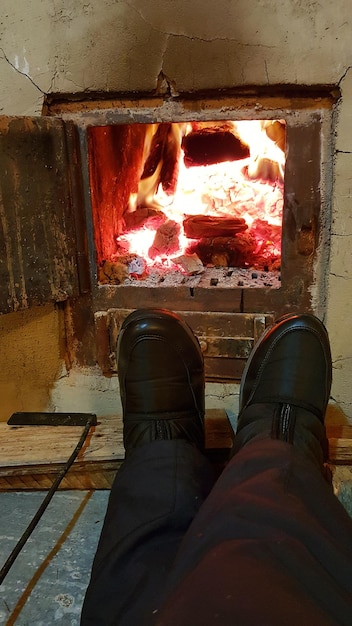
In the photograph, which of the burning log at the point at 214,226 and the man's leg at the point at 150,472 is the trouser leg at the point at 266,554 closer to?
the man's leg at the point at 150,472

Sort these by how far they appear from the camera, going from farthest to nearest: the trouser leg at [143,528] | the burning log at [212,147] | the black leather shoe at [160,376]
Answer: the burning log at [212,147]
the black leather shoe at [160,376]
the trouser leg at [143,528]

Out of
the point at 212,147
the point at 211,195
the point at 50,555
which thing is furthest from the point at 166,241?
the point at 50,555

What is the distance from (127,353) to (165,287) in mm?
237

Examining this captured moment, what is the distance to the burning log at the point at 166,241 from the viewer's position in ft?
5.11

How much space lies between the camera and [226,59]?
1176mm

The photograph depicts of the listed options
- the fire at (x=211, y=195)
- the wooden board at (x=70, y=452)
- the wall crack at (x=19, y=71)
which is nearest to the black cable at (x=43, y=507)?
the wooden board at (x=70, y=452)

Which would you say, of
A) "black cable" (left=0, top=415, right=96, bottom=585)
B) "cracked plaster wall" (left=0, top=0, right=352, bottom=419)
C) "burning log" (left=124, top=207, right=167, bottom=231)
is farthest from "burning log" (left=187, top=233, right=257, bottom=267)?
"black cable" (left=0, top=415, right=96, bottom=585)

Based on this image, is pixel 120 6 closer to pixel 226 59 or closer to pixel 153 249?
pixel 226 59

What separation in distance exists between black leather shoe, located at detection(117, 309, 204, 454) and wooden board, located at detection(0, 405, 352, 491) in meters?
0.09

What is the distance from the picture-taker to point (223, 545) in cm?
67

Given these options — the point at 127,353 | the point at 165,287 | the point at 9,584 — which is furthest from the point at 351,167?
the point at 9,584

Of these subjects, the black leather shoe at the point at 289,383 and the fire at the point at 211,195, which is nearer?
the black leather shoe at the point at 289,383

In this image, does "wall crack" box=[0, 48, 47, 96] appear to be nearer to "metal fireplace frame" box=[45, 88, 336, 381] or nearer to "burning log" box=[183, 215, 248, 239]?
"metal fireplace frame" box=[45, 88, 336, 381]

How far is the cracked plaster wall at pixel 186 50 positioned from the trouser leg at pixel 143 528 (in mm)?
605
